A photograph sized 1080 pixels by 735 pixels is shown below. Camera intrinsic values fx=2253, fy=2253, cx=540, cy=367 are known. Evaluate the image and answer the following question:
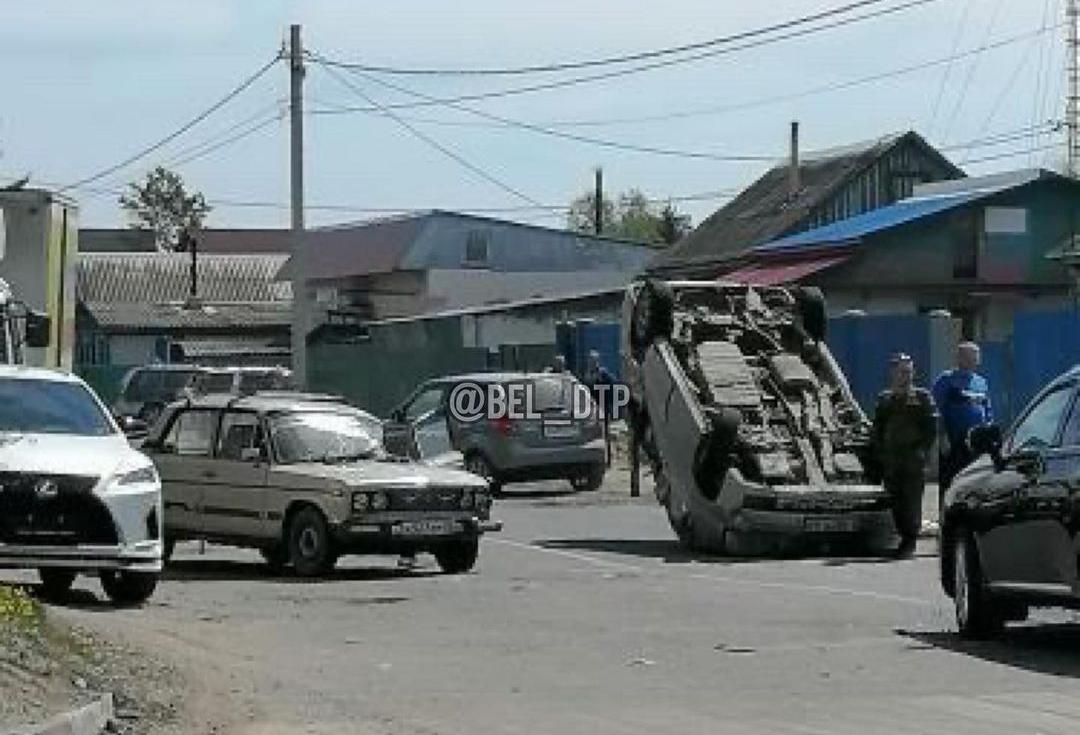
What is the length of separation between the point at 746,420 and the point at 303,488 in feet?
14.7

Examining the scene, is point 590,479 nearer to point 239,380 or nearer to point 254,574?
point 239,380

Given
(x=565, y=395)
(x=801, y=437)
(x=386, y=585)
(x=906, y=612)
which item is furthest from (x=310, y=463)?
(x=565, y=395)

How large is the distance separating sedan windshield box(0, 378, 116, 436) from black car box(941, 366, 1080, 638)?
22.3 ft

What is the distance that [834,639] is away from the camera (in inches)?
575

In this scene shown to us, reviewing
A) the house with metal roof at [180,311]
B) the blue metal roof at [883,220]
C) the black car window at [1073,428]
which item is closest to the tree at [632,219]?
the house with metal roof at [180,311]

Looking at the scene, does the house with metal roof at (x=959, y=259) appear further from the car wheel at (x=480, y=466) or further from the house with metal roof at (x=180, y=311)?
the house with metal roof at (x=180, y=311)

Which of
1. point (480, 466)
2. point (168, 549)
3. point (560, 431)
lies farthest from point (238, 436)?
point (560, 431)

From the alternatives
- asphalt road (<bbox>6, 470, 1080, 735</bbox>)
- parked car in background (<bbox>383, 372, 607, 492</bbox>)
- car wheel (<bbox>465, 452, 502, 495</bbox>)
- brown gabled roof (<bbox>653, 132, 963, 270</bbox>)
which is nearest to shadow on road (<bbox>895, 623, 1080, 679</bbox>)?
asphalt road (<bbox>6, 470, 1080, 735</bbox>)

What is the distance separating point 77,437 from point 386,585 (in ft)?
10.6

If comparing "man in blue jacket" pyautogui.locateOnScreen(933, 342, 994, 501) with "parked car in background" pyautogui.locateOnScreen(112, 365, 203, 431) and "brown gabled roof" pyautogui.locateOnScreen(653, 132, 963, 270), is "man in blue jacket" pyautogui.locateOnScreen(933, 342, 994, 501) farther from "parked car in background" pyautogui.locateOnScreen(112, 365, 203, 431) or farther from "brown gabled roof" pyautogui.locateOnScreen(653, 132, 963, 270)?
"brown gabled roof" pyautogui.locateOnScreen(653, 132, 963, 270)

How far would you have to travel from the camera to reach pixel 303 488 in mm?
19672

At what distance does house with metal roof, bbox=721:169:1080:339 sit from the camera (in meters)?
43.2

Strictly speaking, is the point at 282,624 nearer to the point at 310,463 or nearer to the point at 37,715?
the point at 310,463

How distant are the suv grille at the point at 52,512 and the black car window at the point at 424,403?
50.7 ft
